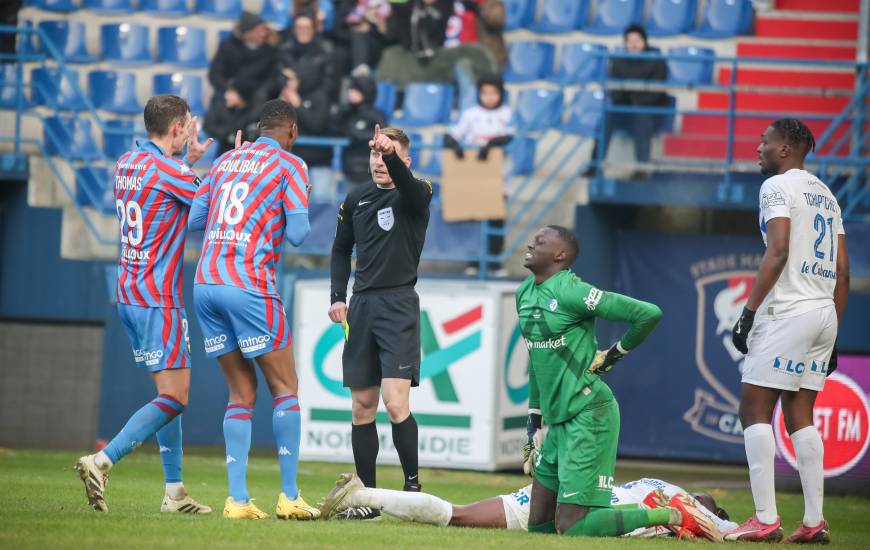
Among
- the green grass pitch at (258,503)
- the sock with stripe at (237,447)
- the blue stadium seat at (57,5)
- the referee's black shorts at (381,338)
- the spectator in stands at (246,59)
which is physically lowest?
the green grass pitch at (258,503)

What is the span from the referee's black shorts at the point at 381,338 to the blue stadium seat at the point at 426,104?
7659 mm

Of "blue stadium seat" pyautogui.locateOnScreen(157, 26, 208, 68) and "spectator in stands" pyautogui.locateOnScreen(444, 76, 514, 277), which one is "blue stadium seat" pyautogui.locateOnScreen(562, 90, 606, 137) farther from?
→ "blue stadium seat" pyautogui.locateOnScreen(157, 26, 208, 68)

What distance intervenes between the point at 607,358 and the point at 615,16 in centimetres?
995

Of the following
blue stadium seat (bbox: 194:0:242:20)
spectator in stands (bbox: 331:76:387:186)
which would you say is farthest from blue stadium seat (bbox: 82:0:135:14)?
spectator in stands (bbox: 331:76:387:186)

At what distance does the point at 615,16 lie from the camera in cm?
1630

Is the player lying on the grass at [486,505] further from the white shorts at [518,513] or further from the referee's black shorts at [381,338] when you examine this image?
the referee's black shorts at [381,338]

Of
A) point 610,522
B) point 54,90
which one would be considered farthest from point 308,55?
point 610,522

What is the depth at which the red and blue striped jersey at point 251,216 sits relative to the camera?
23.3 feet

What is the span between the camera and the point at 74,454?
12906 millimetres

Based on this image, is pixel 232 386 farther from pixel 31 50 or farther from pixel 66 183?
pixel 31 50

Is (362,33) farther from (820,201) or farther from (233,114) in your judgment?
(820,201)

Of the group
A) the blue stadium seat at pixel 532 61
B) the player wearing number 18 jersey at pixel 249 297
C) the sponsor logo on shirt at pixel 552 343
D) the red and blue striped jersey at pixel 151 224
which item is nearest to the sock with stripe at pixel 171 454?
the player wearing number 18 jersey at pixel 249 297

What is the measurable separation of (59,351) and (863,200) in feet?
27.1

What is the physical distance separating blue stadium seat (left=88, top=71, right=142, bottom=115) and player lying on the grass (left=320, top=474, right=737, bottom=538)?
Answer: 32.4ft
